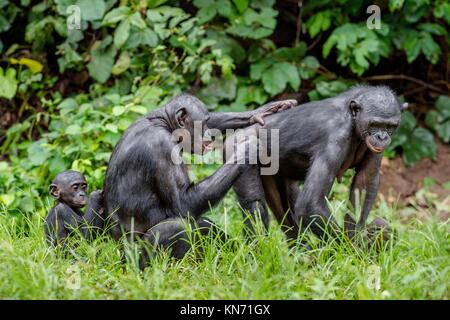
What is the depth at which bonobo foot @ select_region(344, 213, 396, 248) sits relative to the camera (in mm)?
5695

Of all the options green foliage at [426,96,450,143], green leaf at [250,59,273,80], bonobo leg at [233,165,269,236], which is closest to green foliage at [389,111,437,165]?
green foliage at [426,96,450,143]

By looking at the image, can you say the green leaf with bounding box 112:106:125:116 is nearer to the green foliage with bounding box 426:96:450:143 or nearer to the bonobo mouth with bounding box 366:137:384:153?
the bonobo mouth with bounding box 366:137:384:153

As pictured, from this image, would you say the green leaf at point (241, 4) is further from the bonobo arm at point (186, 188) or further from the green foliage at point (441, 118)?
the bonobo arm at point (186, 188)

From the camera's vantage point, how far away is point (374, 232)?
19.0ft

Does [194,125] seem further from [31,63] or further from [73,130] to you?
[31,63]

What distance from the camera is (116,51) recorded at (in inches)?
364

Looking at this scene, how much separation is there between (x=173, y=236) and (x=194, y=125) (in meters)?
0.94

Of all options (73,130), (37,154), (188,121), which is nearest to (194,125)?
(188,121)

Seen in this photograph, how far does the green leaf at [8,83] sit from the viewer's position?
361 inches

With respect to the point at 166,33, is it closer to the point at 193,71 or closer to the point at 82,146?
the point at 193,71

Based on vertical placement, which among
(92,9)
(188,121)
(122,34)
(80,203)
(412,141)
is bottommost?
(412,141)

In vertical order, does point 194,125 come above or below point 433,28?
below

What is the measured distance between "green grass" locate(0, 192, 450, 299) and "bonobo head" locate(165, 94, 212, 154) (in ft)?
2.69
